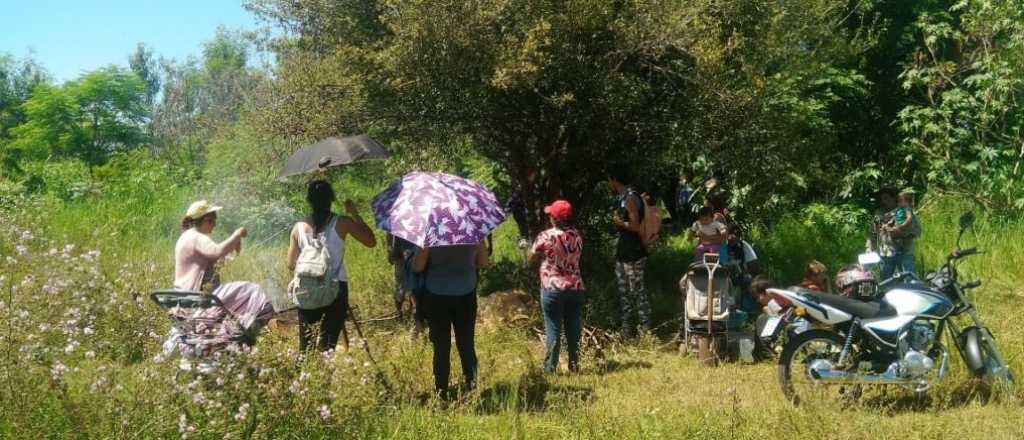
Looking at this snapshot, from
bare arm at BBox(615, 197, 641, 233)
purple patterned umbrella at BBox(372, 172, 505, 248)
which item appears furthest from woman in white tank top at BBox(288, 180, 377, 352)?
bare arm at BBox(615, 197, 641, 233)

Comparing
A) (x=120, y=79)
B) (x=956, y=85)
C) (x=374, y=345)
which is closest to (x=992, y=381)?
(x=374, y=345)

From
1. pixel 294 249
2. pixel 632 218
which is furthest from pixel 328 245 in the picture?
pixel 632 218

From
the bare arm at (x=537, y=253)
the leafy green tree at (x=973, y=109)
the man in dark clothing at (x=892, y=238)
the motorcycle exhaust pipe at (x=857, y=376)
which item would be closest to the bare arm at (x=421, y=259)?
the bare arm at (x=537, y=253)

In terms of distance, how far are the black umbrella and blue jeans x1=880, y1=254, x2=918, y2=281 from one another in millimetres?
5412

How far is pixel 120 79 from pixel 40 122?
11.1ft

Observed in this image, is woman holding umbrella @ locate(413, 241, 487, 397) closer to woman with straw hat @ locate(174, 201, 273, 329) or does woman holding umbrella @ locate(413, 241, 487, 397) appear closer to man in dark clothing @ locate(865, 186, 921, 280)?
woman with straw hat @ locate(174, 201, 273, 329)

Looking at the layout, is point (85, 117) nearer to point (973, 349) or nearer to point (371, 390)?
point (371, 390)

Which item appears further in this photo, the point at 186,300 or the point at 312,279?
the point at 312,279

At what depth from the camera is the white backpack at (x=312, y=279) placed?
5.42 meters

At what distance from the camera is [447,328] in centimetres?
569

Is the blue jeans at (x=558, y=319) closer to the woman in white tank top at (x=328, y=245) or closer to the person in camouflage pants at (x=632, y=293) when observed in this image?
the person in camouflage pants at (x=632, y=293)

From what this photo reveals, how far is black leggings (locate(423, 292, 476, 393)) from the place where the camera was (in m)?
5.62

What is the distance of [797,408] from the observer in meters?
5.49

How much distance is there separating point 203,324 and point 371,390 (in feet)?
3.44
